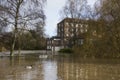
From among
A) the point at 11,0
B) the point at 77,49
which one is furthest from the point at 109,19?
the point at 11,0

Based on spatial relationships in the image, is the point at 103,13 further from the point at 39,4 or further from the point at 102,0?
the point at 39,4

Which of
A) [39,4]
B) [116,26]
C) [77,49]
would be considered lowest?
[77,49]

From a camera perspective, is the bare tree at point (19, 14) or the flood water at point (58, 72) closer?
the flood water at point (58, 72)

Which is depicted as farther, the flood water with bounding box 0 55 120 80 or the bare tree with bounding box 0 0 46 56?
the bare tree with bounding box 0 0 46 56

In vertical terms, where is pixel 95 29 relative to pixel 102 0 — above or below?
below

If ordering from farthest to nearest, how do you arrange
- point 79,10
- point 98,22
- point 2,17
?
1. point 79,10
2. point 98,22
3. point 2,17

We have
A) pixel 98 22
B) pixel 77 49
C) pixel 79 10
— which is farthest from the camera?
pixel 79 10

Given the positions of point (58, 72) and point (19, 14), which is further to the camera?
point (19, 14)

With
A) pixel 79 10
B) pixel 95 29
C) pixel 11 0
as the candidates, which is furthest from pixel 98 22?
pixel 79 10

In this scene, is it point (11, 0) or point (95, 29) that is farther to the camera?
point (95, 29)

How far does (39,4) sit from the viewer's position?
42.7m

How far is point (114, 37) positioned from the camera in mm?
43156

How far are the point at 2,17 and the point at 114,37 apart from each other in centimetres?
1563

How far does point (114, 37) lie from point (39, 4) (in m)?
11.4
